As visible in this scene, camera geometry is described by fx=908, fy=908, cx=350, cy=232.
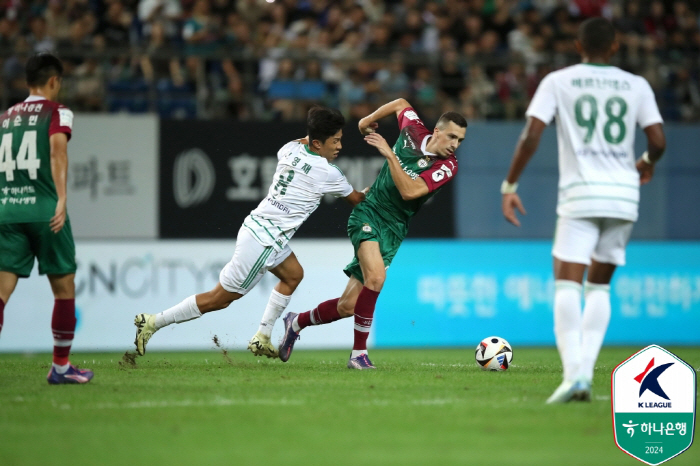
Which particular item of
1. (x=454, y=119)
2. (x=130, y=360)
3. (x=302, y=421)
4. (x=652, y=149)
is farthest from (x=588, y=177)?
(x=130, y=360)

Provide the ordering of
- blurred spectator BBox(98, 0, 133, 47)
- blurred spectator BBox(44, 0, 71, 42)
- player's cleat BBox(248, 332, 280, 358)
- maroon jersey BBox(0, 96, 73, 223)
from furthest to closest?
blurred spectator BBox(98, 0, 133, 47)
blurred spectator BBox(44, 0, 71, 42)
player's cleat BBox(248, 332, 280, 358)
maroon jersey BBox(0, 96, 73, 223)

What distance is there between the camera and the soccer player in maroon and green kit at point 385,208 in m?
7.75

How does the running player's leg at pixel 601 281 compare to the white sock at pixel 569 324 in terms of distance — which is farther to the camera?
the running player's leg at pixel 601 281

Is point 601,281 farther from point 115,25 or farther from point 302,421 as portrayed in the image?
point 115,25

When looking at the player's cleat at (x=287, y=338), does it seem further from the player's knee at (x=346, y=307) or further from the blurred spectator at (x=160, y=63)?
the blurred spectator at (x=160, y=63)

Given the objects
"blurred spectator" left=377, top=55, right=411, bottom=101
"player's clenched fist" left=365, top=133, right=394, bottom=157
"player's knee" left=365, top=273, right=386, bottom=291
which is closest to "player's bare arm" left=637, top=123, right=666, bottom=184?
"player's clenched fist" left=365, top=133, right=394, bottom=157

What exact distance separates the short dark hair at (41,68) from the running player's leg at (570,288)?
11.9 ft

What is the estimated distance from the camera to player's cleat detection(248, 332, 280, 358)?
8.19 metres

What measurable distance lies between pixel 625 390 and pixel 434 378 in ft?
6.35

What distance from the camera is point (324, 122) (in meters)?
7.84

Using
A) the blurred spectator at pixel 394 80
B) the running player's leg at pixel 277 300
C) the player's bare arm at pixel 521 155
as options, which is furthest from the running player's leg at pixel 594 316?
the blurred spectator at pixel 394 80

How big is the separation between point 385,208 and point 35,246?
3.11 meters

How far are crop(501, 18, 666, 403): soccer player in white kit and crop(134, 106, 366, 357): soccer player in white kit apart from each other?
2632 millimetres

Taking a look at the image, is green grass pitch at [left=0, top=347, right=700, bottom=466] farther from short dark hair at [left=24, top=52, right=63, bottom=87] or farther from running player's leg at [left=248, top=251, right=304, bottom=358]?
short dark hair at [left=24, top=52, right=63, bottom=87]
